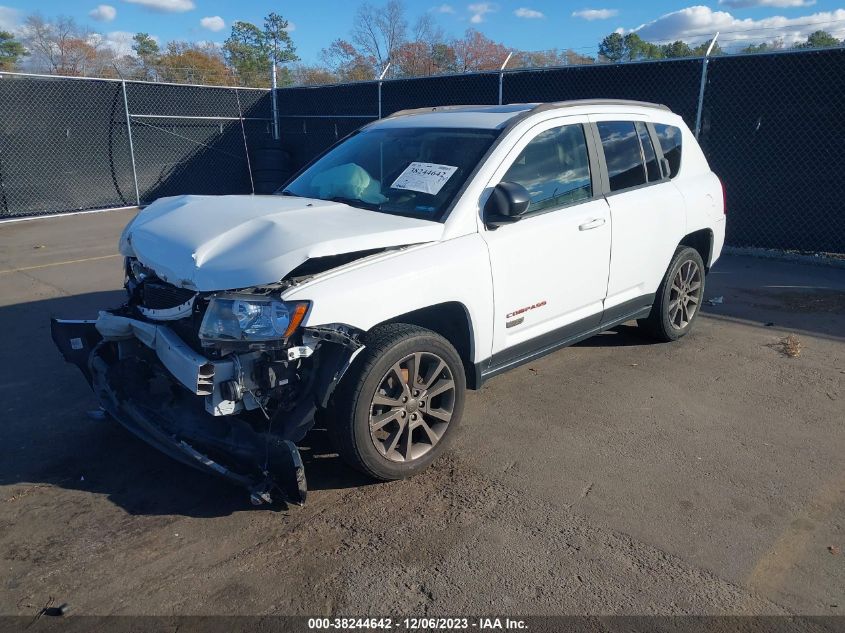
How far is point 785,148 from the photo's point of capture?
9.34 meters

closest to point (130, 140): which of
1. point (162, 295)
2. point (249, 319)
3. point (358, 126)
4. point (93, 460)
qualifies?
point (358, 126)

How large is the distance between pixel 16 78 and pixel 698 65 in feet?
37.6

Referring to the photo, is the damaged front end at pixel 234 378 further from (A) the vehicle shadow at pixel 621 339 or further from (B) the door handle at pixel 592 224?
(A) the vehicle shadow at pixel 621 339

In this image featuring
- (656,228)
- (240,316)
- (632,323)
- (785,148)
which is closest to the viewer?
(240,316)

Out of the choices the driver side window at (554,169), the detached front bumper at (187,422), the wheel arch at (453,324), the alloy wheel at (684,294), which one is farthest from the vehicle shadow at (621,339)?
the detached front bumper at (187,422)

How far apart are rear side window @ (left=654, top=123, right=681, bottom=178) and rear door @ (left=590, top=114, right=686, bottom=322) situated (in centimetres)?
17

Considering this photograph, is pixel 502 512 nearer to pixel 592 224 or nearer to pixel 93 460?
pixel 592 224

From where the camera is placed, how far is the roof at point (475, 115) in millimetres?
4492

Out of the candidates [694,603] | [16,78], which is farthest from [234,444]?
[16,78]

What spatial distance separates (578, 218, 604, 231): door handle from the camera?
4.58 metres

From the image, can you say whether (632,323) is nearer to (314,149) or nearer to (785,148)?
(785,148)

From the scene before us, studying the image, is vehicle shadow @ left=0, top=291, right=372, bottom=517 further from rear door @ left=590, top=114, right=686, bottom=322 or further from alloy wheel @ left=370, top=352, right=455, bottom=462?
rear door @ left=590, top=114, right=686, bottom=322

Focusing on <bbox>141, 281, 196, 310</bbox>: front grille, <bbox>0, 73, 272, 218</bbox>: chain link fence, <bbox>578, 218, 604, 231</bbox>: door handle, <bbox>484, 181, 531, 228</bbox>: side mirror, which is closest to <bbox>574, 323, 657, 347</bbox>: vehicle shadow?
<bbox>578, 218, 604, 231</bbox>: door handle

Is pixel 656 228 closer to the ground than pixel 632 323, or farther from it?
farther from it
